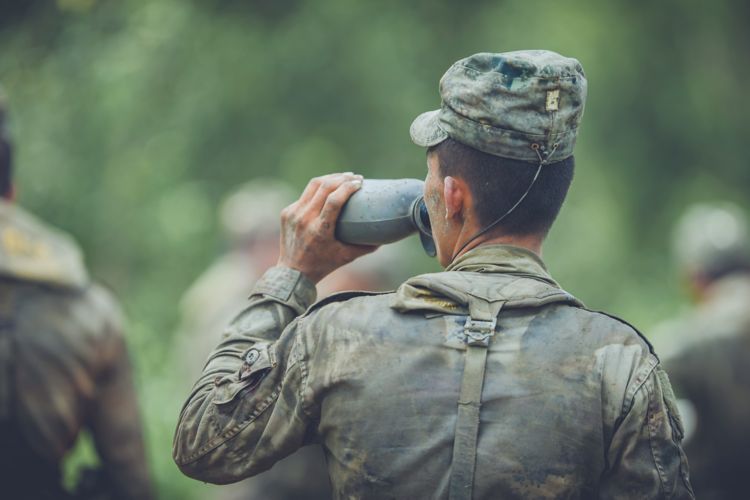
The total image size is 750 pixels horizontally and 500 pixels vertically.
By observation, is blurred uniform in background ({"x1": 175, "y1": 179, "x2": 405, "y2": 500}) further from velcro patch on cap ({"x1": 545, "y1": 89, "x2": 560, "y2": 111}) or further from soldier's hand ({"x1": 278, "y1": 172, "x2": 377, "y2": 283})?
velcro patch on cap ({"x1": 545, "y1": 89, "x2": 560, "y2": 111})

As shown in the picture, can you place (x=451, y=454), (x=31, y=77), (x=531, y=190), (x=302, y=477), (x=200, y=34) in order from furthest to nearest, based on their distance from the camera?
(x=200, y=34)
(x=31, y=77)
(x=302, y=477)
(x=531, y=190)
(x=451, y=454)

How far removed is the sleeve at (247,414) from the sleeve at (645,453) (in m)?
0.68

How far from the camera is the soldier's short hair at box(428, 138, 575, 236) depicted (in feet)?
8.48

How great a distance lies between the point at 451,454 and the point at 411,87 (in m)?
10.0

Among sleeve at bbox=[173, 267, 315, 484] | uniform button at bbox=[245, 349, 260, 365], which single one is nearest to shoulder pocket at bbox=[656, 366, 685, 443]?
sleeve at bbox=[173, 267, 315, 484]

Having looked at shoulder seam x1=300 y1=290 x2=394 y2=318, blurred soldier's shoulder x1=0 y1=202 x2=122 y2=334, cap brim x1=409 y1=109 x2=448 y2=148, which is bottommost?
blurred soldier's shoulder x1=0 y1=202 x2=122 y2=334

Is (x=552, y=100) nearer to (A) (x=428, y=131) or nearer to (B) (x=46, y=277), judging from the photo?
(A) (x=428, y=131)

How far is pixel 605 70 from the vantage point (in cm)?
1348

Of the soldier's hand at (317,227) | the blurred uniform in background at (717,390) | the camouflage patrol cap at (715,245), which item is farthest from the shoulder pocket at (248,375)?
the camouflage patrol cap at (715,245)

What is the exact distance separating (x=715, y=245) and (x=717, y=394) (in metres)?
0.96

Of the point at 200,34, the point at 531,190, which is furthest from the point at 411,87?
the point at 531,190

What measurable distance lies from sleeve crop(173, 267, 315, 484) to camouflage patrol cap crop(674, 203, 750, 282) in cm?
435

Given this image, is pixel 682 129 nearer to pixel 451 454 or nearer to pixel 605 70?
pixel 605 70

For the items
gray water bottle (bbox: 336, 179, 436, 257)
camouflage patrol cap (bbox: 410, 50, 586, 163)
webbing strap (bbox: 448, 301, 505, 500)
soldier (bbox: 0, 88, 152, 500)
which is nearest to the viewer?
webbing strap (bbox: 448, 301, 505, 500)
